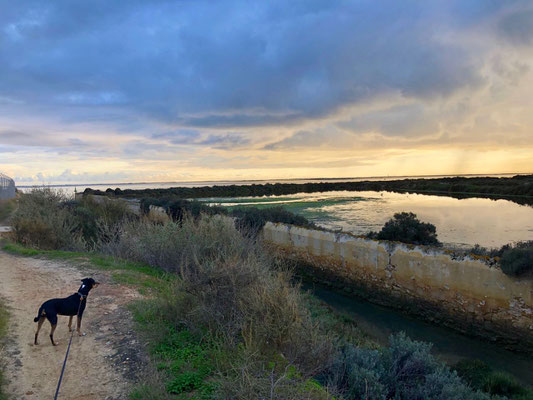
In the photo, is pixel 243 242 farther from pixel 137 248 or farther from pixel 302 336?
pixel 302 336

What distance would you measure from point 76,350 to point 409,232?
→ 13.4 meters

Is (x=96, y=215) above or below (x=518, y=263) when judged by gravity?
above

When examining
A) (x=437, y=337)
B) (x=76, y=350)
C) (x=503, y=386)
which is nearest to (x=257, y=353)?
(x=76, y=350)

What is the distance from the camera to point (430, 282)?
9.80 m

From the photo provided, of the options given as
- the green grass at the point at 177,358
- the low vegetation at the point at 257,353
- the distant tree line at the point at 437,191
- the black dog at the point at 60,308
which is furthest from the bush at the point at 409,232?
the distant tree line at the point at 437,191

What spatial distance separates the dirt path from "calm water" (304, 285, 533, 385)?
5.91 meters

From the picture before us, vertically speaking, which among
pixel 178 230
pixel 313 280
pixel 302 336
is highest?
pixel 178 230

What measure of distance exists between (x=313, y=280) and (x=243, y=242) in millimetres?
4749

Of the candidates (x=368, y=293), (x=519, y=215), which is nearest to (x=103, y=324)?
(x=368, y=293)

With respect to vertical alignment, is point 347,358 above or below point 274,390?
below

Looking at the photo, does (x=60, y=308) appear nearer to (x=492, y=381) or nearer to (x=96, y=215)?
(x=492, y=381)

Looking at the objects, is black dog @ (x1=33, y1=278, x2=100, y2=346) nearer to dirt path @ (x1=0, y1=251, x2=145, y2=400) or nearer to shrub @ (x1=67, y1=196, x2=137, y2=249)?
dirt path @ (x1=0, y1=251, x2=145, y2=400)

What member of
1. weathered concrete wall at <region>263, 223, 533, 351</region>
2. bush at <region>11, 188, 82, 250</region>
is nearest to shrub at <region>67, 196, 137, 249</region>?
bush at <region>11, 188, 82, 250</region>

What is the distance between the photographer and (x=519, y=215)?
2258 centimetres
